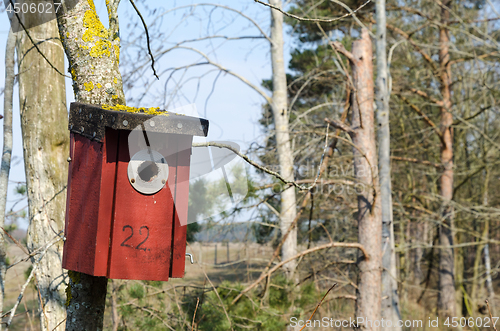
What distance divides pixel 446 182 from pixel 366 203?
710 cm

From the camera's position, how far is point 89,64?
68.1 inches

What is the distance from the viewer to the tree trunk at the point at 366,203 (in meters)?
4.36

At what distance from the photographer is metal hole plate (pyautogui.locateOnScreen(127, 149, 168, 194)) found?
169 cm

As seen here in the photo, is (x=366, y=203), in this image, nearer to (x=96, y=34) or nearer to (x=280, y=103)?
(x=280, y=103)

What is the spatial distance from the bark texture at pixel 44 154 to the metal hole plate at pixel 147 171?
62.1 inches

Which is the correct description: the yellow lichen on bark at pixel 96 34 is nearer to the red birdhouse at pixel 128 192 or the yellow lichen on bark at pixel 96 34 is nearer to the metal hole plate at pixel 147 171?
the red birdhouse at pixel 128 192

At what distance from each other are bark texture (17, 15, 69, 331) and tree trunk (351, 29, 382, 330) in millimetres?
2790

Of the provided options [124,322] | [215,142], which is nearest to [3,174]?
[215,142]

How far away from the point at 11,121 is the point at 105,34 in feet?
4.01

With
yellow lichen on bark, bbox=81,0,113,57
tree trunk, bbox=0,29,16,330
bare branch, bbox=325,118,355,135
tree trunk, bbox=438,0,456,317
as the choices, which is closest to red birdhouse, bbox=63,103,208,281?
yellow lichen on bark, bbox=81,0,113,57

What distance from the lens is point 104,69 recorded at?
1.74 meters

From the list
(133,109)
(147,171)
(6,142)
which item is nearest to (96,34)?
(133,109)

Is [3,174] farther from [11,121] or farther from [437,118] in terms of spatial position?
[437,118]

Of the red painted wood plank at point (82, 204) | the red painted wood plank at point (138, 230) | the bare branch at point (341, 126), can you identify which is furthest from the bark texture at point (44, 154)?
the bare branch at point (341, 126)
